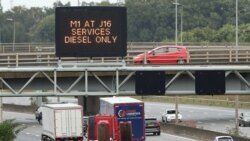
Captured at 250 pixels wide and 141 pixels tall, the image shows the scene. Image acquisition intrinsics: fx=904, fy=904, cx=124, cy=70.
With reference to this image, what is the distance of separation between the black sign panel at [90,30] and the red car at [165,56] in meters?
18.8

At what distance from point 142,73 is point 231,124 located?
4077cm

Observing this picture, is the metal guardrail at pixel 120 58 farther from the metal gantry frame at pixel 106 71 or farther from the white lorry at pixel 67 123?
the white lorry at pixel 67 123

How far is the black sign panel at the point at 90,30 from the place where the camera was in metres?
42.2

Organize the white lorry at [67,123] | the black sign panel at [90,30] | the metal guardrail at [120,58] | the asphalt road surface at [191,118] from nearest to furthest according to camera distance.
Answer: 1. the black sign panel at [90,30]
2. the white lorry at [67,123]
3. the metal guardrail at [120,58]
4. the asphalt road surface at [191,118]

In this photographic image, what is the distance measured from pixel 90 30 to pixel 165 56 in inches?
859

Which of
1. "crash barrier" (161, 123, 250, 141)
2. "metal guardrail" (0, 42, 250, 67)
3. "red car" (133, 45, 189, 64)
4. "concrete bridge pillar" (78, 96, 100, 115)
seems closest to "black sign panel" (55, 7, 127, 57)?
"metal guardrail" (0, 42, 250, 67)

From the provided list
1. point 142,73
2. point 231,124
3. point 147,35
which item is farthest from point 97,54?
point 147,35

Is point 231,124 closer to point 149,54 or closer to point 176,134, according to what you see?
point 176,134

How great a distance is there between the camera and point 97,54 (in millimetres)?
42812

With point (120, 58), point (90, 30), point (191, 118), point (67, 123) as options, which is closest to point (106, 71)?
point (90, 30)

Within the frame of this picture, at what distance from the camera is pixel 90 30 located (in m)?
42.2

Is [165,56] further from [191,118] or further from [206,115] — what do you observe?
[206,115]

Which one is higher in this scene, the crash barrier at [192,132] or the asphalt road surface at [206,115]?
the crash barrier at [192,132]

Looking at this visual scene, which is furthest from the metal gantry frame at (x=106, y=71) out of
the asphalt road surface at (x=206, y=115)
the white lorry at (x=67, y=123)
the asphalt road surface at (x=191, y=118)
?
the asphalt road surface at (x=206, y=115)
